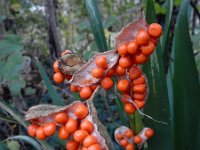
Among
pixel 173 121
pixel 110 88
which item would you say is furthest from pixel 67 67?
pixel 173 121

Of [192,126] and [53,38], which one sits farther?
[53,38]

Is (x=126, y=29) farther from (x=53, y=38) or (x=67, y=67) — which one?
(x=53, y=38)

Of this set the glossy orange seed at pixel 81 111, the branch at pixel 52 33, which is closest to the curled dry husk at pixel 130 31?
the glossy orange seed at pixel 81 111

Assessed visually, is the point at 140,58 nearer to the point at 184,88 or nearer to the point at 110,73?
the point at 110,73

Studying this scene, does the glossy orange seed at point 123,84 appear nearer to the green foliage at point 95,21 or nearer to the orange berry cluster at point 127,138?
the orange berry cluster at point 127,138

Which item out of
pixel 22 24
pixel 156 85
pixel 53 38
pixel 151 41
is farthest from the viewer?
pixel 22 24

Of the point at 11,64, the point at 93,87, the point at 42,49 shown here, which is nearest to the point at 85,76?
the point at 93,87

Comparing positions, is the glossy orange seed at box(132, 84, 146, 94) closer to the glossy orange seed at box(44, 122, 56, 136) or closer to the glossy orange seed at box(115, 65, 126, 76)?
the glossy orange seed at box(115, 65, 126, 76)
